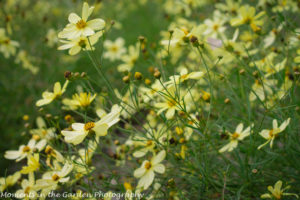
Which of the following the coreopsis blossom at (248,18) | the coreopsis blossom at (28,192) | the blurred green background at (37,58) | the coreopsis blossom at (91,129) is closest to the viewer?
the coreopsis blossom at (91,129)

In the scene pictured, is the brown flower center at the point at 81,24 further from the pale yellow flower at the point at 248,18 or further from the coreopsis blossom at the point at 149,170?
the pale yellow flower at the point at 248,18

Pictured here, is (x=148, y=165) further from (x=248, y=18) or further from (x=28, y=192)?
(x=248, y=18)

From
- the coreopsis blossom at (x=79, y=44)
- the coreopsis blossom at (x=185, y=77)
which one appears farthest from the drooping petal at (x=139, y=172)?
the coreopsis blossom at (x=79, y=44)

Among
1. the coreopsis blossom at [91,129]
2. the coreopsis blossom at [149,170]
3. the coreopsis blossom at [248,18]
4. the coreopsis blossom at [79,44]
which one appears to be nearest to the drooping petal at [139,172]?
the coreopsis blossom at [149,170]

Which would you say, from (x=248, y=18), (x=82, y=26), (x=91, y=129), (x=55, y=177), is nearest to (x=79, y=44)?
(x=82, y=26)

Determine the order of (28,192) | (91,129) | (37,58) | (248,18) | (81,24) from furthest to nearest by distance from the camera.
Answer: (37,58) < (248,18) < (28,192) < (81,24) < (91,129)

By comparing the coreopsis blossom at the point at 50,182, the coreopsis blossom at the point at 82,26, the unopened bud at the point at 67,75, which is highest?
the coreopsis blossom at the point at 82,26

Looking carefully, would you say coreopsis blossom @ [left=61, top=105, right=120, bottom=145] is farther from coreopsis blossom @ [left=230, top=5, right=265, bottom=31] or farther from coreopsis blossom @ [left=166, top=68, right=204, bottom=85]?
coreopsis blossom @ [left=230, top=5, right=265, bottom=31]

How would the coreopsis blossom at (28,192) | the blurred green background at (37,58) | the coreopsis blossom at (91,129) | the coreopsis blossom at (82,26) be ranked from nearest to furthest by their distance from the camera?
the coreopsis blossom at (91,129), the coreopsis blossom at (82,26), the coreopsis blossom at (28,192), the blurred green background at (37,58)

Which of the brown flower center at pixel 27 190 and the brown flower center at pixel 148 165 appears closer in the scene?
the brown flower center at pixel 148 165

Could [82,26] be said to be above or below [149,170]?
above

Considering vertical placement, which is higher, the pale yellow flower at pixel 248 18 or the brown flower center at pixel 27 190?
the pale yellow flower at pixel 248 18
